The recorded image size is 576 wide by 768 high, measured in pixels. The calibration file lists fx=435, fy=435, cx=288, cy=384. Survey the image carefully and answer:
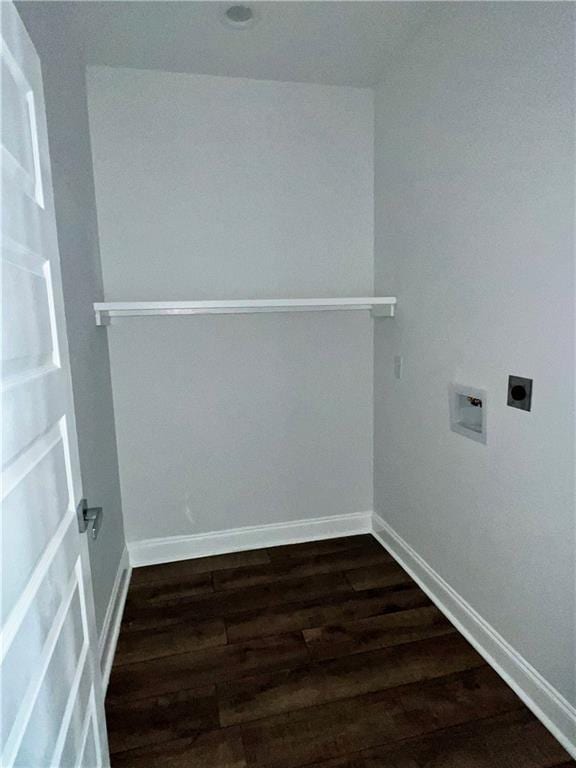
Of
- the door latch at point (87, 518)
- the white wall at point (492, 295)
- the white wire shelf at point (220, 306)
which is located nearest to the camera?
the door latch at point (87, 518)

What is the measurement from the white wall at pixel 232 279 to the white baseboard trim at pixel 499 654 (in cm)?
73

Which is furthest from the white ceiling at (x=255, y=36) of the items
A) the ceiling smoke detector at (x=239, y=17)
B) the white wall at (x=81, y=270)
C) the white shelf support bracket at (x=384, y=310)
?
the white shelf support bracket at (x=384, y=310)

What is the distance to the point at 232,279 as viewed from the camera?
240cm

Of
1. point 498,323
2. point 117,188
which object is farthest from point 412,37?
point 117,188

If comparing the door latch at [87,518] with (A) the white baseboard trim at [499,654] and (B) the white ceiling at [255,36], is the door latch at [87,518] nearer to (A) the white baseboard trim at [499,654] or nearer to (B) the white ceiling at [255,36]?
(A) the white baseboard trim at [499,654]

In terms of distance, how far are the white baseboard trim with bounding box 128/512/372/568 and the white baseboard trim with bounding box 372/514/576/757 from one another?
0.40 meters

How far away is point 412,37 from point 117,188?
1.57 meters

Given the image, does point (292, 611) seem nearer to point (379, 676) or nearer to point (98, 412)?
point (379, 676)

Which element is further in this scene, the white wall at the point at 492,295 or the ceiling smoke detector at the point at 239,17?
the ceiling smoke detector at the point at 239,17

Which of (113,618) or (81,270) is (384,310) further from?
(113,618)

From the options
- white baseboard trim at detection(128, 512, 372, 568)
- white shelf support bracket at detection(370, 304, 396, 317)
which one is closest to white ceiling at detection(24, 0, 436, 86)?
white shelf support bracket at detection(370, 304, 396, 317)

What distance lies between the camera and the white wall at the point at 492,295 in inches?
52.6

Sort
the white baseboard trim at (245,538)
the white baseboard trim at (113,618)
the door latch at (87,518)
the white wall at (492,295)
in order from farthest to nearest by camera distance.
A: 1. the white baseboard trim at (245,538)
2. the white baseboard trim at (113,618)
3. the white wall at (492,295)
4. the door latch at (87,518)

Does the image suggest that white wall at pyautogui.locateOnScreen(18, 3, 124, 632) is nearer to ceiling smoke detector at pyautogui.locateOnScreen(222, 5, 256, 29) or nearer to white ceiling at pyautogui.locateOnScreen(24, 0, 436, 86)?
white ceiling at pyautogui.locateOnScreen(24, 0, 436, 86)
